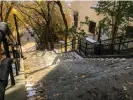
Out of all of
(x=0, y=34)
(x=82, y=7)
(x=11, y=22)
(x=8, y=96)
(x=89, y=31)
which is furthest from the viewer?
(x=11, y=22)

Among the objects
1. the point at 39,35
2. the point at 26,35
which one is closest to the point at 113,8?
the point at 39,35

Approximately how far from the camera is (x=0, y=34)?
2740 mm

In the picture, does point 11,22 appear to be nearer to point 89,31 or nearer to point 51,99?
point 89,31

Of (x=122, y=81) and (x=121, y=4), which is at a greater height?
(x=121, y=4)

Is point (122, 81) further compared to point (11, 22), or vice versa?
point (11, 22)

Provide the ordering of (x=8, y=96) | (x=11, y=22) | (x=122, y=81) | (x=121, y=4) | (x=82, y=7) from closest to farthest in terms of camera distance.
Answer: (x=8, y=96) → (x=122, y=81) → (x=121, y=4) → (x=82, y=7) → (x=11, y=22)

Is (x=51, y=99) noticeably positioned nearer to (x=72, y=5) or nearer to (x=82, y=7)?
(x=82, y=7)

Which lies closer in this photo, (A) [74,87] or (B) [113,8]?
(A) [74,87]

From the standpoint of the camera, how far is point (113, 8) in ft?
42.4

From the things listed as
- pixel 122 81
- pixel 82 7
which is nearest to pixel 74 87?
pixel 122 81

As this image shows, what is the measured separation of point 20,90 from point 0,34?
217cm

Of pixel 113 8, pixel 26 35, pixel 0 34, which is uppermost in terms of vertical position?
pixel 113 8

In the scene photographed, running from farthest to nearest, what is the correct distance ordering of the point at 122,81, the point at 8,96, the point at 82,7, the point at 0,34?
the point at 82,7 → the point at 122,81 → the point at 8,96 → the point at 0,34

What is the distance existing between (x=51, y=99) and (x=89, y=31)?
20320mm
